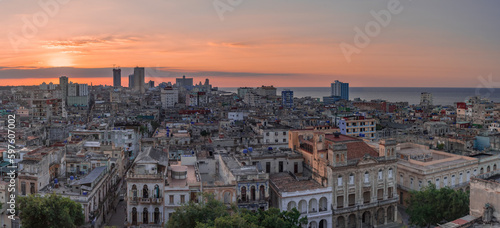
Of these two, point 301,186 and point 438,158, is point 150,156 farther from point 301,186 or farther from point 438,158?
point 438,158

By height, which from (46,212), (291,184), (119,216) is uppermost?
(291,184)

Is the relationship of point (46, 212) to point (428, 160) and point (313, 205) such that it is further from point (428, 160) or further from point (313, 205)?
point (428, 160)

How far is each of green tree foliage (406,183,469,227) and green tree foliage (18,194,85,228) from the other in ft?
102

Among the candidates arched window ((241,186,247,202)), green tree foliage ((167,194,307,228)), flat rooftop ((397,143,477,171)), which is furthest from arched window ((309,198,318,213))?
flat rooftop ((397,143,477,171))

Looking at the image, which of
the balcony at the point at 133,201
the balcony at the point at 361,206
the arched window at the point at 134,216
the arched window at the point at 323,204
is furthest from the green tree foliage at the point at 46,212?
the balcony at the point at 361,206

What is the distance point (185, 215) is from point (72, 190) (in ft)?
49.8

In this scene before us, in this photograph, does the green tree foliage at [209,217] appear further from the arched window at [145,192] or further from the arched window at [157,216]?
the arched window at [145,192]

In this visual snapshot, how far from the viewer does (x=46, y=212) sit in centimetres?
3072

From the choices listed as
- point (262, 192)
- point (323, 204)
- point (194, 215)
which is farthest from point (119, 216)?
point (323, 204)

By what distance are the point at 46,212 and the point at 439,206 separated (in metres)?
34.0

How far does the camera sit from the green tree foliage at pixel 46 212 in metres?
30.8

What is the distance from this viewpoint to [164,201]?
118 ft

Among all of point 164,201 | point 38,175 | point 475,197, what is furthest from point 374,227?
point 38,175

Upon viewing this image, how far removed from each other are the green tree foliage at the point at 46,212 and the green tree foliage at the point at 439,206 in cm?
3110
